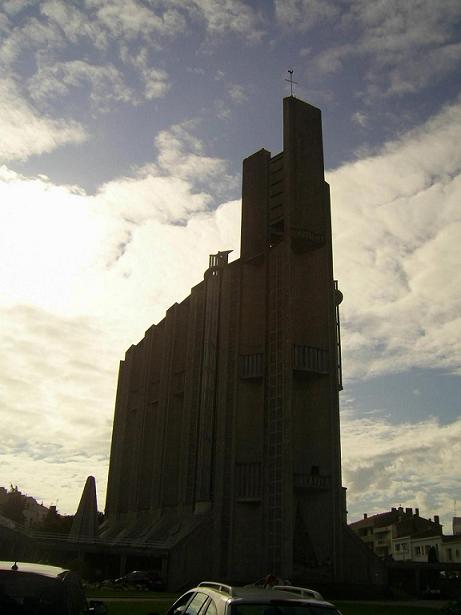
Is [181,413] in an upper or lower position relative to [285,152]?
lower

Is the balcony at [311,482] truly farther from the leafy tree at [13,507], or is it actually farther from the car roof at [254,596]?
the leafy tree at [13,507]

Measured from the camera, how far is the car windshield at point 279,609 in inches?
246

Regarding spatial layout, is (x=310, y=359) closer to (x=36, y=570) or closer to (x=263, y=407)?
(x=263, y=407)

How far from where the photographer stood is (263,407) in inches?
1721

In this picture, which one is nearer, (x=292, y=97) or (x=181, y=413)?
(x=292, y=97)

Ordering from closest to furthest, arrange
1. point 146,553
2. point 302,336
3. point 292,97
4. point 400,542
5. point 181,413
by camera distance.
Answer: point 146,553 → point 302,336 → point 292,97 → point 181,413 → point 400,542

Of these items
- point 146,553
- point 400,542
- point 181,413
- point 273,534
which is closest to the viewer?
point 273,534

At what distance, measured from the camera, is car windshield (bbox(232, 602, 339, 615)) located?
6.25 m

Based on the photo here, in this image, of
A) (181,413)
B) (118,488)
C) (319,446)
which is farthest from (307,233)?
(118,488)

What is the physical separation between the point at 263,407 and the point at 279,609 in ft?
Result: 123

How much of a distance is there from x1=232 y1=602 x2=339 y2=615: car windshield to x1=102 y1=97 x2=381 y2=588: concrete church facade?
33.9m

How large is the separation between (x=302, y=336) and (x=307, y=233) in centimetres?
A: 757

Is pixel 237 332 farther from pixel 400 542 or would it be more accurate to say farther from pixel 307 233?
pixel 400 542

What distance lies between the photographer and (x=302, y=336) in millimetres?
45812
